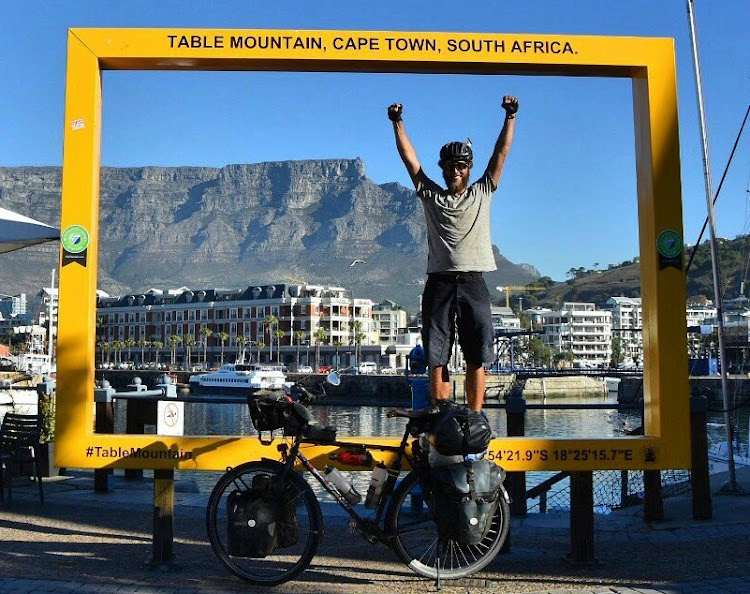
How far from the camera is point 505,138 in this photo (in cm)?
540

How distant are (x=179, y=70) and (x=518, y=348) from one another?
152420 mm

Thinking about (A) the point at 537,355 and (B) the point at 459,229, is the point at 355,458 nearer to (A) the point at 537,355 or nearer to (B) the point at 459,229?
(B) the point at 459,229

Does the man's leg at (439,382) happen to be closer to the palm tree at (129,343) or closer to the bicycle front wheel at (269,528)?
the bicycle front wheel at (269,528)

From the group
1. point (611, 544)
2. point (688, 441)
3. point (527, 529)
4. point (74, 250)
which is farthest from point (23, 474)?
point (688, 441)

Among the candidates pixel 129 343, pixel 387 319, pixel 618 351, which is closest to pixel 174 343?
pixel 129 343

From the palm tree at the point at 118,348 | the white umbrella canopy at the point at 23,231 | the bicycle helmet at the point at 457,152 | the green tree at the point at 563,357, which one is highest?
the palm tree at the point at 118,348

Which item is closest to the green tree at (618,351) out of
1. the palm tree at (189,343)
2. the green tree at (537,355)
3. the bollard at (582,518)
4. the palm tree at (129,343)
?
the green tree at (537,355)

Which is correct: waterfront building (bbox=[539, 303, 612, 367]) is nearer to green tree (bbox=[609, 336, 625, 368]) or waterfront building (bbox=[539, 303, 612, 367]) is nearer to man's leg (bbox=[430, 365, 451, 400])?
green tree (bbox=[609, 336, 625, 368])

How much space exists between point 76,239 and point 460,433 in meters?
2.63

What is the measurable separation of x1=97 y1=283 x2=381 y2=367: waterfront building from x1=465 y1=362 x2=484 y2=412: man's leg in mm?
128523

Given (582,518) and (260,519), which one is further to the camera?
(582,518)

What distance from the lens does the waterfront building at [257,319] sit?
142125 millimetres

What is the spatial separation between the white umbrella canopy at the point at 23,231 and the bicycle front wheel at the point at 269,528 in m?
4.53

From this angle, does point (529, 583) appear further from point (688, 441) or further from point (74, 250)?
point (74, 250)
